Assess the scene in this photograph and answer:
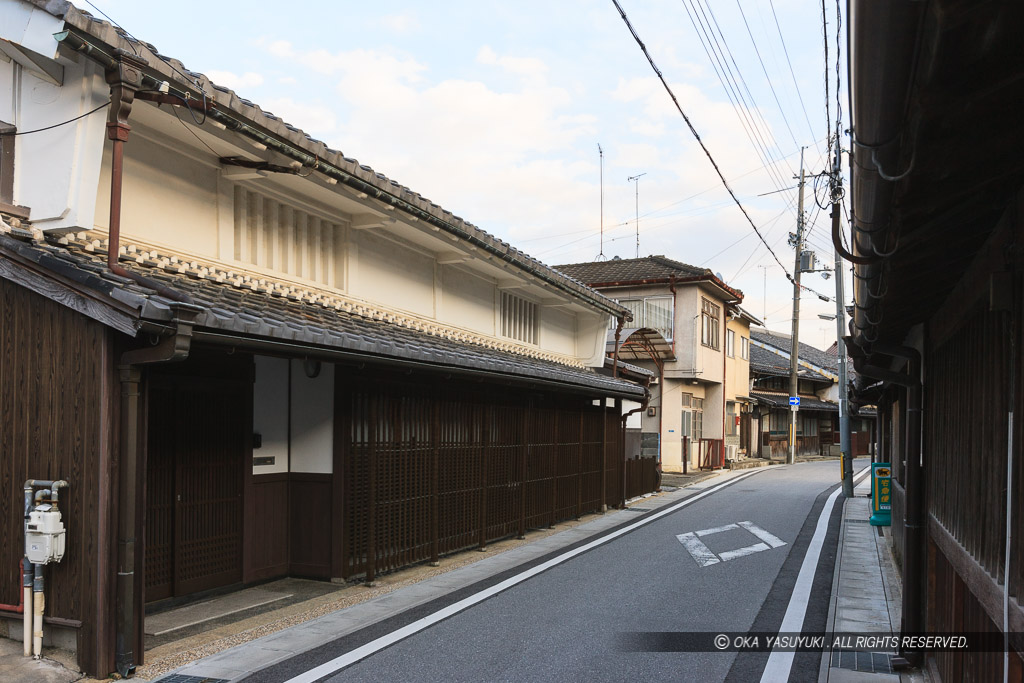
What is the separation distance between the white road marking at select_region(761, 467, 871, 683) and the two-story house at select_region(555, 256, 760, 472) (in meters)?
15.1

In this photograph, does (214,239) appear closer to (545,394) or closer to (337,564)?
(337,564)

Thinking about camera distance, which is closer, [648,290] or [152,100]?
[152,100]

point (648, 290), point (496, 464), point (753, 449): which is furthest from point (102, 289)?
point (753, 449)

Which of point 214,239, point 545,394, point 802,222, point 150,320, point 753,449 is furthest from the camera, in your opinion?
point 753,449

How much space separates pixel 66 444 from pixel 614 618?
225 inches

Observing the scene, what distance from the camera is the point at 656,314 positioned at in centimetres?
3362

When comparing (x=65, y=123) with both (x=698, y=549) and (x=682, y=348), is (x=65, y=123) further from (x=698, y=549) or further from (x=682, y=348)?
(x=682, y=348)

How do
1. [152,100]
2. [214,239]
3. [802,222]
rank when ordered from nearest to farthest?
[152,100], [214,239], [802,222]

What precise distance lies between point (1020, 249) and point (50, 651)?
7.31 meters

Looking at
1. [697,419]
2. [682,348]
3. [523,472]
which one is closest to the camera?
[523,472]

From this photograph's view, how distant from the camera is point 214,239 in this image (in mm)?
9188

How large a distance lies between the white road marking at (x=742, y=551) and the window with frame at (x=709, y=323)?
65.4 feet

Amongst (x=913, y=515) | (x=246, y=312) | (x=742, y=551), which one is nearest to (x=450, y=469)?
(x=742, y=551)

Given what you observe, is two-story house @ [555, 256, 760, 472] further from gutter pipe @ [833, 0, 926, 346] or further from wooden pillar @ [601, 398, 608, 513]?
gutter pipe @ [833, 0, 926, 346]
